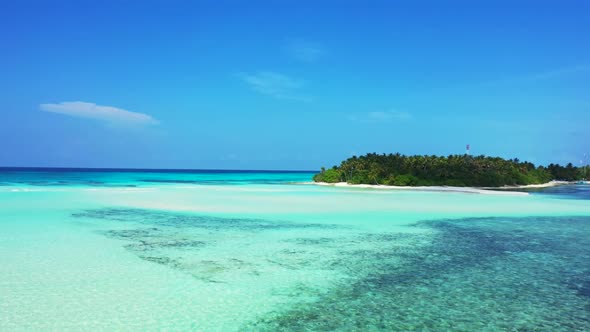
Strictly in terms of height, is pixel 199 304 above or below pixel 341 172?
below

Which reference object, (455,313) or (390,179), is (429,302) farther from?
(390,179)

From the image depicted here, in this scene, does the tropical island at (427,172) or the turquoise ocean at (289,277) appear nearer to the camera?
the turquoise ocean at (289,277)

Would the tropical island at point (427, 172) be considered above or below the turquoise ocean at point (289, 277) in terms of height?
above

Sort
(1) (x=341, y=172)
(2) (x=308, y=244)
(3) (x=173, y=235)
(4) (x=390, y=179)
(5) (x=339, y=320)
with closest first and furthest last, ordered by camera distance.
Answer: (5) (x=339, y=320) → (2) (x=308, y=244) → (3) (x=173, y=235) → (4) (x=390, y=179) → (1) (x=341, y=172)

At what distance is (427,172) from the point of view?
204ft

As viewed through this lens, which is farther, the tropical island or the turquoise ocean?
the tropical island

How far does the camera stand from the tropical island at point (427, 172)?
60.8 m

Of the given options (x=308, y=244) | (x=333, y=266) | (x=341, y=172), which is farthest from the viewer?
(x=341, y=172)

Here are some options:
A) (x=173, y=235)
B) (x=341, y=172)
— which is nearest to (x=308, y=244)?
(x=173, y=235)

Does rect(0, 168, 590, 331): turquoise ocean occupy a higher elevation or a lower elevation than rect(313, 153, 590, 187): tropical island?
lower

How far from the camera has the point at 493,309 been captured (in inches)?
304

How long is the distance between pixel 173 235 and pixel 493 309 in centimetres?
1078

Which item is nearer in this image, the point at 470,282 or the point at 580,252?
the point at 470,282

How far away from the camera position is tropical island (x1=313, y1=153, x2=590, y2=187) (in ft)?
200
